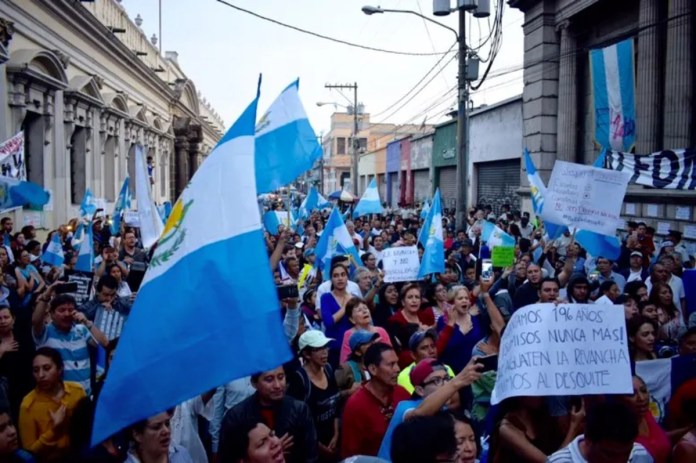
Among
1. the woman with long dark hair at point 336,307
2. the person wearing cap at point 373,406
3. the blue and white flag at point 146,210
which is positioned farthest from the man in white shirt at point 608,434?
the blue and white flag at point 146,210

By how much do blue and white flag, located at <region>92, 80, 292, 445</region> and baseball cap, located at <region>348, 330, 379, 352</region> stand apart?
2.34m

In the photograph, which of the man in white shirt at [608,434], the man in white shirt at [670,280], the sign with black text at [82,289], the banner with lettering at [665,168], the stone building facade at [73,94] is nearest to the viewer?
the man in white shirt at [608,434]

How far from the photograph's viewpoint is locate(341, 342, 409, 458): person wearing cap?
12.7 feet

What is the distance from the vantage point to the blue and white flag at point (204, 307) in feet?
8.25

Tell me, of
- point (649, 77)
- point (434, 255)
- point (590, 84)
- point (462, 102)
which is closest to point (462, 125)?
point (462, 102)

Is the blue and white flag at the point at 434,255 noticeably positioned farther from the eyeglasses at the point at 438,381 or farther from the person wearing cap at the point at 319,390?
the eyeglasses at the point at 438,381

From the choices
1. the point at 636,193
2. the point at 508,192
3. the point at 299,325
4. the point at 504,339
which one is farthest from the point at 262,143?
the point at 508,192

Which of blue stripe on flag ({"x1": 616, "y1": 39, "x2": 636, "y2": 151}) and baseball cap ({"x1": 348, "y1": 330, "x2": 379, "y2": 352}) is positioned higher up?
blue stripe on flag ({"x1": 616, "y1": 39, "x2": 636, "y2": 151})

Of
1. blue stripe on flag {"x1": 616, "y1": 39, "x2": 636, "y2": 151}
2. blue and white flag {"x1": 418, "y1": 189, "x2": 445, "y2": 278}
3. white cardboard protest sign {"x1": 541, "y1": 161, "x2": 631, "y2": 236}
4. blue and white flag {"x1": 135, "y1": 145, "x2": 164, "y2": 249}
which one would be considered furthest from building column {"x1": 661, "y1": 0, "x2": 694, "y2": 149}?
blue and white flag {"x1": 135, "y1": 145, "x2": 164, "y2": 249}

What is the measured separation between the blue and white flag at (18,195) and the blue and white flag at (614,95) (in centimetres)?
1201

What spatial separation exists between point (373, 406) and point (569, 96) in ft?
52.2

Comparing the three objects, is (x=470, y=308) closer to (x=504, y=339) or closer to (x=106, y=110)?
(x=504, y=339)

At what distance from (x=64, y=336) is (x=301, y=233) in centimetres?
1332

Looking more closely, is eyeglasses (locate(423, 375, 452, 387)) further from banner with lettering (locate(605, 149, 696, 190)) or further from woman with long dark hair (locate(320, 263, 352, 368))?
banner with lettering (locate(605, 149, 696, 190))
